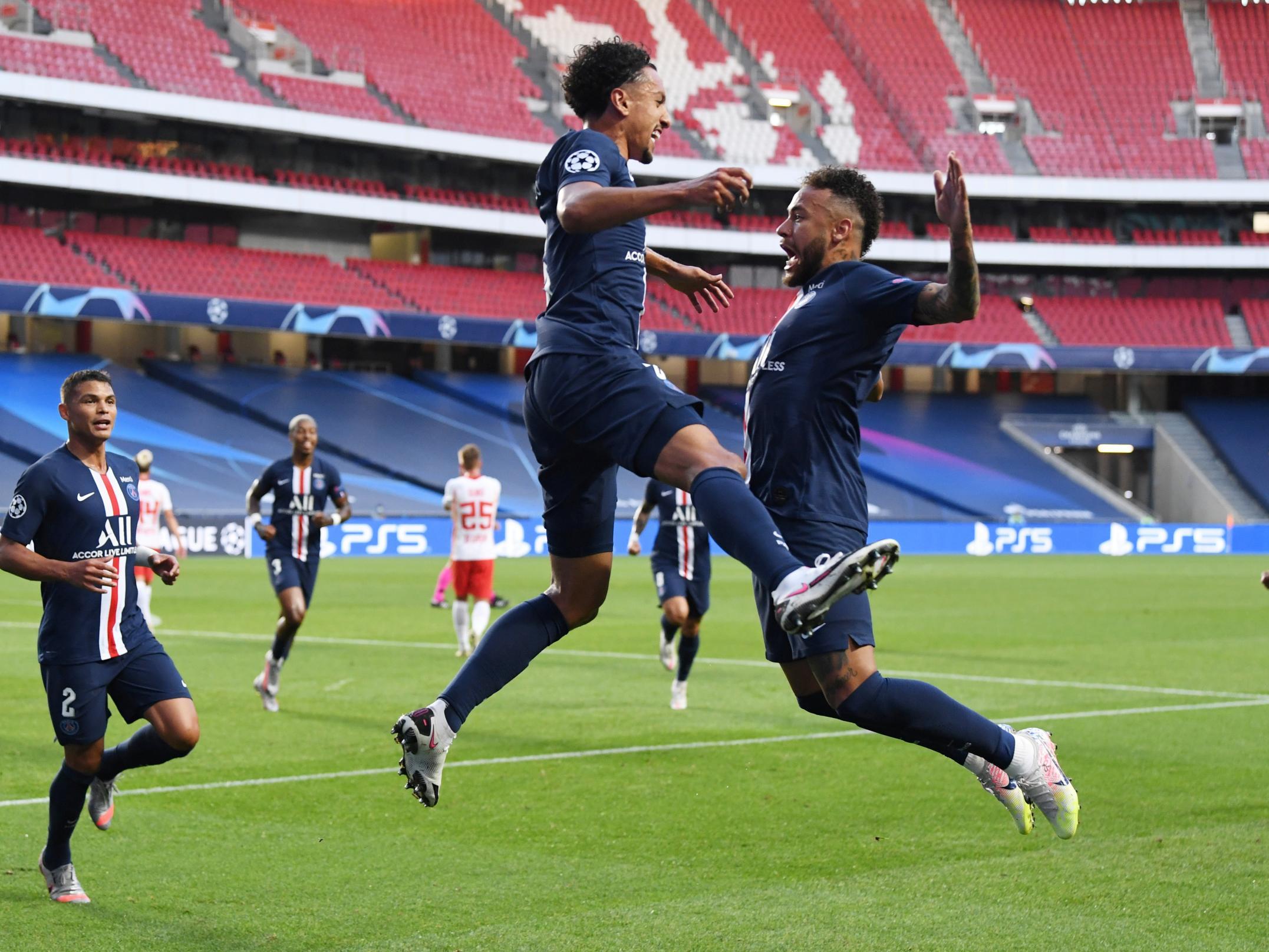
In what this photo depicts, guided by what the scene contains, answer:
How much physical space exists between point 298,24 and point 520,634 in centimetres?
4586

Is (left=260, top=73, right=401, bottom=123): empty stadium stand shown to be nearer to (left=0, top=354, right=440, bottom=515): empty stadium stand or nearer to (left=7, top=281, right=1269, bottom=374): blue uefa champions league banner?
(left=7, top=281, right=1269, bottom=374): blue uefa champions league banner

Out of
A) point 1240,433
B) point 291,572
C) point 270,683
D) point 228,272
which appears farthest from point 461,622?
point 1240,433

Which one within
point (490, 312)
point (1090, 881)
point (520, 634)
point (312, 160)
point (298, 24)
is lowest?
point (1090, 881)

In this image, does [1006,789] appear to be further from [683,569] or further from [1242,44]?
[1242,44]

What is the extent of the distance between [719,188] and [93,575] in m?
3.03

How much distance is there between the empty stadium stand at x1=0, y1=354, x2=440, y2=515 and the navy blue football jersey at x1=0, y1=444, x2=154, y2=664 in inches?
1213

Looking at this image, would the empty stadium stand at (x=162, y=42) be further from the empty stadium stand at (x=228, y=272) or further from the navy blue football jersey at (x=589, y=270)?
the navy blue football jersey at (x=589, y=270)

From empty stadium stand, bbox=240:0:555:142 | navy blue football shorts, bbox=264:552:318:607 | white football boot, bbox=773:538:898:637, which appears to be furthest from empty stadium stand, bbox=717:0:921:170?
white football boot, bbox=773:538:898:637

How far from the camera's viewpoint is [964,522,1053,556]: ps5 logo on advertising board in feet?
133

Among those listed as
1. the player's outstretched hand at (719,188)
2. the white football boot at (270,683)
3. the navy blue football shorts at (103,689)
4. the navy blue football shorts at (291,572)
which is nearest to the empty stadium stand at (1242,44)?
the navy blue football shorts at (291,572)

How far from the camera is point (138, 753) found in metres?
6.76

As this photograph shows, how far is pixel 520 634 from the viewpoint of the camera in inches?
225

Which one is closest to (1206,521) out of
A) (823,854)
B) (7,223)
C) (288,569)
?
(7,223)

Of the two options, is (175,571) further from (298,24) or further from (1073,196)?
(1073,196)
